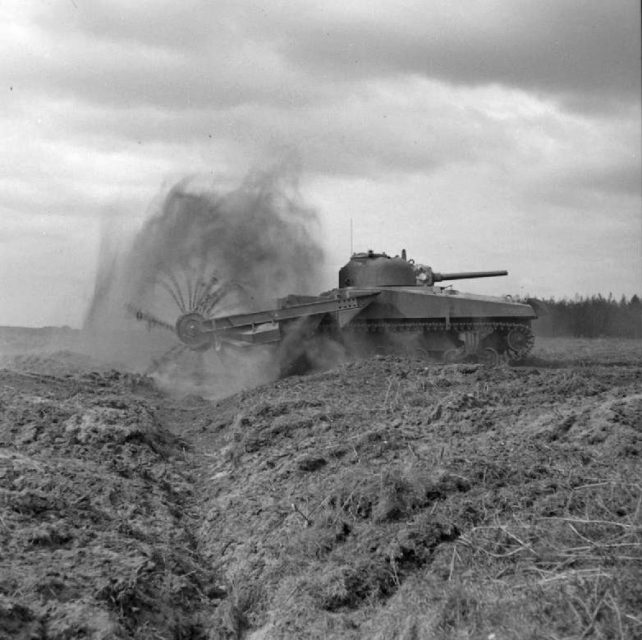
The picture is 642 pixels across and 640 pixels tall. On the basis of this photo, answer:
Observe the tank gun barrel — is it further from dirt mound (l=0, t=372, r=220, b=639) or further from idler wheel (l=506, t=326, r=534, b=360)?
dirt mound (l=0, t=372, r=220, b=639)

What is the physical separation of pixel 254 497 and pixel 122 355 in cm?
1944

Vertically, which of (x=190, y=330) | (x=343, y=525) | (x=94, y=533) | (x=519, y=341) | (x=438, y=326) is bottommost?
(x=94, y=533)

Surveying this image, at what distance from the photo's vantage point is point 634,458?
7758 mm

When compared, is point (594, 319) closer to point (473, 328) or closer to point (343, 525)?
point (473, 328)

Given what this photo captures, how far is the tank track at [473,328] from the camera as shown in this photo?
23.4m

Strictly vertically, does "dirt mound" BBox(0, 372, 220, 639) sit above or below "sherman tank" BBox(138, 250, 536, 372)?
below

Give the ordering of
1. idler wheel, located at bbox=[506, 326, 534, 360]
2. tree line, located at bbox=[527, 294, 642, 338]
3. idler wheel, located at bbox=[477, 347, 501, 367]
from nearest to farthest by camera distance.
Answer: idler wheel, located at bbox=[506, 326, 534, 360] → idler wheel, located at bbox=[477, 347, 501, 367] → tree line, located at bbox=[527, 294, 642, 338]

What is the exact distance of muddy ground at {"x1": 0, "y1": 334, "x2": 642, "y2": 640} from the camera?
5.55 metres

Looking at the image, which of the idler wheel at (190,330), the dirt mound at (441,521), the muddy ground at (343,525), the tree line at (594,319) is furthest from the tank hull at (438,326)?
the tree line at (594,319)

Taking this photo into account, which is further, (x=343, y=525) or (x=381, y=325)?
(x=381, y=325)

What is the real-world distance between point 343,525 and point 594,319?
1774 inches

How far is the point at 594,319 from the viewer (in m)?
50.2

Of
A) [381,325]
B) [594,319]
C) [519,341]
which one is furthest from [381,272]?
[594,319]

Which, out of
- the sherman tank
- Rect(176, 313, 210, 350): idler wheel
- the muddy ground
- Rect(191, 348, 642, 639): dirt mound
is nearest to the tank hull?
the sherman tank
